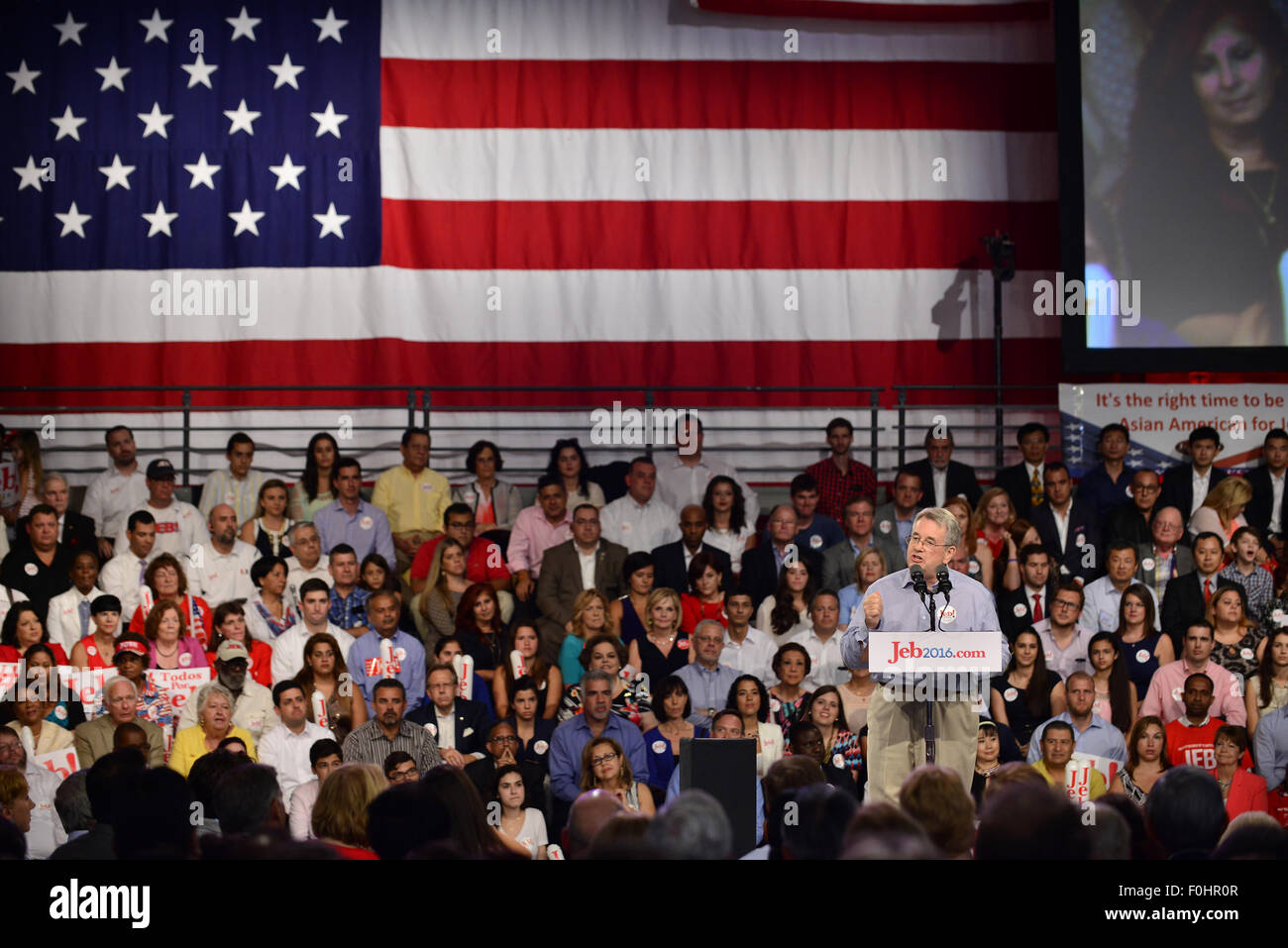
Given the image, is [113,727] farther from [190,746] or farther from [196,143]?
[196,143]

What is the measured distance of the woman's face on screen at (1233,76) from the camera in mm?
10500

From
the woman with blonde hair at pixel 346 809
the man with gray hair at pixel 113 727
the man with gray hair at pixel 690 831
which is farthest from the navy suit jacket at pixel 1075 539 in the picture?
the man with gray hair at pixel 690 831

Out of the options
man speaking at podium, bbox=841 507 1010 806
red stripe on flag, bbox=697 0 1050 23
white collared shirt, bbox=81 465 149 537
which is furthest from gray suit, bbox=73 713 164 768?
red stripe on flag, bbox=697 0 1050 23

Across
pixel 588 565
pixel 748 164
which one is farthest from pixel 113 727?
pixel 748 164

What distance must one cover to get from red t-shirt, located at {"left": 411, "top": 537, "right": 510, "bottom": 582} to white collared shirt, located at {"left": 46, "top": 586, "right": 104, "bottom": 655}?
177 centimetres

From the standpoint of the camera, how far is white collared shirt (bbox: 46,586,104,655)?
8867mm

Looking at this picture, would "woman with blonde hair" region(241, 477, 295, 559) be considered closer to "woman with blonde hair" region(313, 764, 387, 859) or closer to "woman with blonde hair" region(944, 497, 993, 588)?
"woman with blonde hair" region(944, 497, 993, 588)

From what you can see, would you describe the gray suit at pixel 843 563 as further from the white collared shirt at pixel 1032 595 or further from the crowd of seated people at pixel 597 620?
the white collared shirt at pixel 1032 595

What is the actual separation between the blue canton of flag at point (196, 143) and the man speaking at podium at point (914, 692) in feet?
21.9

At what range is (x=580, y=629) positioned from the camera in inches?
350

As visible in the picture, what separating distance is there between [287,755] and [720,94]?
230 inches

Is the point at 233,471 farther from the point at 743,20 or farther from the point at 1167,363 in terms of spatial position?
the point at 1167,363
